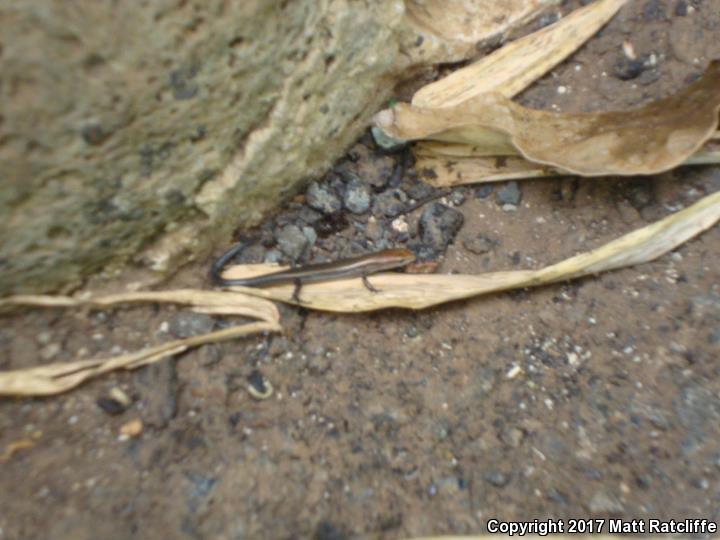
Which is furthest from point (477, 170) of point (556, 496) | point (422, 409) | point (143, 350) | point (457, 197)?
point (143, 350)

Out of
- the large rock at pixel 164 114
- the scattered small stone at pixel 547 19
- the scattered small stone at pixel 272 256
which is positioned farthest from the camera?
the scattered small stone at pixel 547 19

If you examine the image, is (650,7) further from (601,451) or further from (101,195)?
(101,195)

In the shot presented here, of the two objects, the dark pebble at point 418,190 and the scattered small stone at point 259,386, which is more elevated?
the scattered small stone at point 259,386

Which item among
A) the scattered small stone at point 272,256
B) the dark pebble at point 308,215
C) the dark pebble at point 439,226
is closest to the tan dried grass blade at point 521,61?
the dark pebble at point 439,226

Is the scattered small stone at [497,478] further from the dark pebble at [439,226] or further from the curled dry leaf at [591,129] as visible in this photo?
the curled dry leaf at [591,129]

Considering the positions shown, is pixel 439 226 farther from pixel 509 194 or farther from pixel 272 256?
pixel 272 256

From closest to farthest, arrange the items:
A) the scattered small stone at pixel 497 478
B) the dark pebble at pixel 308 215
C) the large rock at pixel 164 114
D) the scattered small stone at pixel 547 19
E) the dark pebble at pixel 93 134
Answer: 1. the large rock at pixel 164 114
2. the dark pebble at pixel 93 134
3. the scattered small stone at pixel 497 478
4. the dark pebble at pixel 308 215
5. the scattered small stone at pixel 547 19

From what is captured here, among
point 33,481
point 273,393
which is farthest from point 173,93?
point 33,481
